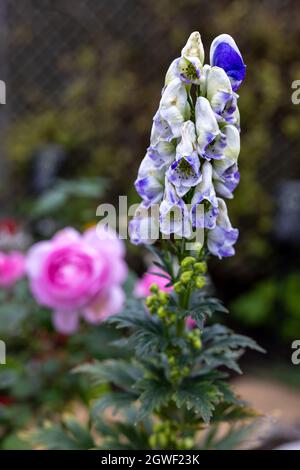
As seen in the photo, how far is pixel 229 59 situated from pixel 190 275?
0.29 meters

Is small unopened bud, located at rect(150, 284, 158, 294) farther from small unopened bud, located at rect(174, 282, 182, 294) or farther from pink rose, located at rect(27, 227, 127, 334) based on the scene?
pink rose, located at rect(27, 227, 127, 334)

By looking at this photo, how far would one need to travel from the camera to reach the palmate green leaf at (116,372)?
94 cm

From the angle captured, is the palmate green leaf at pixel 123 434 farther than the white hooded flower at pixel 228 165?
Yes

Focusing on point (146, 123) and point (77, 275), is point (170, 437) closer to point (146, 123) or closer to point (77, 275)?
point (77, 275)

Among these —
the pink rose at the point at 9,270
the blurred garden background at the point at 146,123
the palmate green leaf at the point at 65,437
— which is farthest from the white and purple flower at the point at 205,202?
the blurred garden background at the point at 146,123

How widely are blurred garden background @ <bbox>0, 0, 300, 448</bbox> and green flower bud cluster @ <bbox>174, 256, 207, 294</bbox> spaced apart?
151 cm

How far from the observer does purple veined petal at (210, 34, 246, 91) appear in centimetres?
75

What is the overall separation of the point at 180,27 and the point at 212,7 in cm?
22

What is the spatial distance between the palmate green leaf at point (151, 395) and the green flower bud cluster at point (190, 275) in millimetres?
150

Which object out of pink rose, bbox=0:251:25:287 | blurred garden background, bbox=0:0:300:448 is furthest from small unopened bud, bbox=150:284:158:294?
blurred garden background, bbox=0:0:300:448

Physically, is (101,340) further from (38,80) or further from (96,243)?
(38,80)

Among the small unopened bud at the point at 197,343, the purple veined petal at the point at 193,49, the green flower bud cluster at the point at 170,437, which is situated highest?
the purple veined petal at the point at 193,49

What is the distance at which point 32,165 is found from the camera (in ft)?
12.5

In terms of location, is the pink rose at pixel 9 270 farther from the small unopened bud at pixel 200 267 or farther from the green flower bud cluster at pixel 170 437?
the small unopened bud at pixel 200 267
